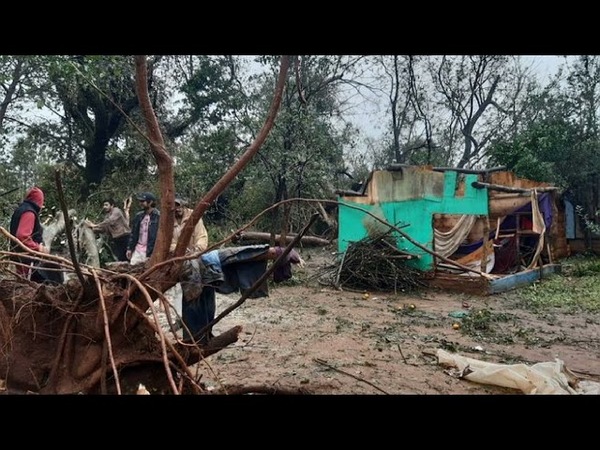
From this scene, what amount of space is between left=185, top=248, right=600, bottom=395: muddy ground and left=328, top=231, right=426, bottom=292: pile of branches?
694mm

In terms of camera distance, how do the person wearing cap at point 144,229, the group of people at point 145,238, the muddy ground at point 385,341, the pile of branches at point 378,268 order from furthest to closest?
the pile of branches at point 378,268
the person wearing cap at point 144,229
the muddy ground at point 385,341
the group of people at point 145,238

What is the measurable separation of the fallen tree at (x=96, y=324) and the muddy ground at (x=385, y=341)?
1.45 ft

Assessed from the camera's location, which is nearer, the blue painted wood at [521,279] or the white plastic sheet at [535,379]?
the white plastic sheet at [535,379]

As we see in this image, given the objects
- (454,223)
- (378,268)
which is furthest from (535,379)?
(454,223)

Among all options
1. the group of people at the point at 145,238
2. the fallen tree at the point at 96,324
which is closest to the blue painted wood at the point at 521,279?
the group of people at the point at 145,238

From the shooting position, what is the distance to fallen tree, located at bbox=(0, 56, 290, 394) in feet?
8.54

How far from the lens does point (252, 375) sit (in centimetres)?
469

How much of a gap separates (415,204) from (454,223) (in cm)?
121

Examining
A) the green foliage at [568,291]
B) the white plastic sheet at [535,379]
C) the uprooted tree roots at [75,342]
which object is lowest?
the green foliage at [568,291]

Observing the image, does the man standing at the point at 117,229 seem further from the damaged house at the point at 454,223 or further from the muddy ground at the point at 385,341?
the damaged house at the point at 454,223

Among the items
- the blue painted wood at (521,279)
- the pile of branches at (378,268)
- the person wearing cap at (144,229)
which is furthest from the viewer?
the pile of branches at (378,268)

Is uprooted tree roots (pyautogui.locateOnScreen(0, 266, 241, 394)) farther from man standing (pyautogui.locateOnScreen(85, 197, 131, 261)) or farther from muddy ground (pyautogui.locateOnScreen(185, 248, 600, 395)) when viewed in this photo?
man standing (pyautogui.locateOnScreen(85, 197, 131, 261))

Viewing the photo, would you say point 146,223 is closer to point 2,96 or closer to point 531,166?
point 2,96

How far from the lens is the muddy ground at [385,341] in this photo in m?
4.57
